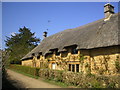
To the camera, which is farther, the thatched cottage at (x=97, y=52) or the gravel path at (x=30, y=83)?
the thatched cottage at (x=97, y=52)

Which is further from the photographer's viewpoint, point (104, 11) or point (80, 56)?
point (104, 11)

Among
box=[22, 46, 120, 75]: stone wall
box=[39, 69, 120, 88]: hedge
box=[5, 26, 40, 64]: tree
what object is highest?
box=[5, 26, 40, 64]: tree

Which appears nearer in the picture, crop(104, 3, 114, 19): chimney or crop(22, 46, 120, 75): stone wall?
crop(22, 46, 120, 75): stone wall

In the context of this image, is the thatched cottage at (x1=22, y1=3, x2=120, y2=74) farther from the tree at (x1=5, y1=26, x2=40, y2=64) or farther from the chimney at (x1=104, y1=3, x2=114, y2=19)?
the tree at (x1=5, y1=26, x2=40, y2=64)

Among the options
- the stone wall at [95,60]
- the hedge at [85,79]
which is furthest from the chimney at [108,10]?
the hedge at [85,79]

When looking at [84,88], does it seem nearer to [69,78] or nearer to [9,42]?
[69,78]

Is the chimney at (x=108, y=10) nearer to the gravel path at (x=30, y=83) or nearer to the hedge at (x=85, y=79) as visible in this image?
the hedge at (x=85, y=79)

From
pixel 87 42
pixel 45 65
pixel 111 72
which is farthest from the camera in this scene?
pixel 45 65

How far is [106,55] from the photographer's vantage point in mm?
11828

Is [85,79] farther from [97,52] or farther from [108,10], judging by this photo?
[108,10]

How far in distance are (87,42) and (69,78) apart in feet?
16.9

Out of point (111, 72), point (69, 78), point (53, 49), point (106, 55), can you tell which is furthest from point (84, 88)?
point (53, 49)

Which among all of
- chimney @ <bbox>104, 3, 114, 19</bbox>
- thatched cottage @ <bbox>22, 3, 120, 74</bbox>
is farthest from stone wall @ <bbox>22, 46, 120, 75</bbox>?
chimney @ <bbox>104, 3, 114, 19</bbox>

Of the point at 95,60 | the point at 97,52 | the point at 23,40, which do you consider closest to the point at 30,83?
the point at 95,60
